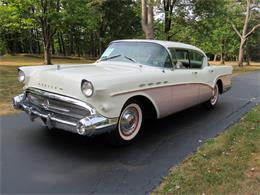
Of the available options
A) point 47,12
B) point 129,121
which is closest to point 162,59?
point 129,121

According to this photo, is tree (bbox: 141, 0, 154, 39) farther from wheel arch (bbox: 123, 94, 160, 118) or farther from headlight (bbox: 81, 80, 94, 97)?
headlight (bbox: 81, 80, 94, 97)

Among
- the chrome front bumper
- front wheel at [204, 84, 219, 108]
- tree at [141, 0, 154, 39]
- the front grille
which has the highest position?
tree at [141, 0, 154, 39]

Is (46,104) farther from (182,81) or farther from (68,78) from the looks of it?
(182,81)

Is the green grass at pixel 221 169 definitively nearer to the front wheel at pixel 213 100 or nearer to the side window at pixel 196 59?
the side window at pixel 196 59

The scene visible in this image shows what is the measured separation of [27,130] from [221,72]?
4966 millimetres

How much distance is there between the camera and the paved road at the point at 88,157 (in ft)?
10.4

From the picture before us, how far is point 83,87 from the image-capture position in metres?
3.72

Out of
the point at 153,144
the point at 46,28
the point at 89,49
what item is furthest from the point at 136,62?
the point at 89,49

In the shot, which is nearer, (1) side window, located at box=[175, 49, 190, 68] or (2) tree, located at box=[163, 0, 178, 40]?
(1) side window, located at box=[175, 49, 190, 68]

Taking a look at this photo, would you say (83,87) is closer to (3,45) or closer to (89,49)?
(3,45)

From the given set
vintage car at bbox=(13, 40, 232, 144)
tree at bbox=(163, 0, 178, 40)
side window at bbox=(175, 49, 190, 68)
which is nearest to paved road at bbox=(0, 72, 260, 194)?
vintage car at bbox=(13, 40, 232, 144)

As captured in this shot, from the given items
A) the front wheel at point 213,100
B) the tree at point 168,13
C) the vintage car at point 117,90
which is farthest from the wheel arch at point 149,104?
the tree at point 168,13

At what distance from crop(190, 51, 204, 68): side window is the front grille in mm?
3148

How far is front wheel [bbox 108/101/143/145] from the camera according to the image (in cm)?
415
